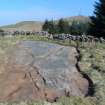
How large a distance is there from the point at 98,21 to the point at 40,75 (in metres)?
25.6

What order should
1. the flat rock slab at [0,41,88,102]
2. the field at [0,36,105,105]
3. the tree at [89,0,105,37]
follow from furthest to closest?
the tree at [89,0,105,37], the flat rock slab at [0,41,88,102], the field at [0,36,105,105]

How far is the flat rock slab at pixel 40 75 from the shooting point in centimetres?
1440

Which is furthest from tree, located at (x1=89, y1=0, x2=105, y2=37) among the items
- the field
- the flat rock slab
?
the flat rock slab

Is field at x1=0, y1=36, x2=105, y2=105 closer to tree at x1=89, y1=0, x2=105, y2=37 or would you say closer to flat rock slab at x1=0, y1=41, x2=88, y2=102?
flat rock slab at x1=0, y1=41, x2=88, y2=102

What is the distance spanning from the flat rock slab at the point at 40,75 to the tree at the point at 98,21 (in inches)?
816

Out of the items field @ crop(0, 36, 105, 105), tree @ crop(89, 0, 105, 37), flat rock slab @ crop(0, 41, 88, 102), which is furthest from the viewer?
tree @ crop(89, 0, 105, 37)

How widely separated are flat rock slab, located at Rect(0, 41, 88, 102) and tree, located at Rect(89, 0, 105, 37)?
2072 cm

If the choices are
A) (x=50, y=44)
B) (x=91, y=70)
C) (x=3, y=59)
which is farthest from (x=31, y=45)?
(x=91, y=70)

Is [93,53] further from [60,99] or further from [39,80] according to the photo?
[60,99]

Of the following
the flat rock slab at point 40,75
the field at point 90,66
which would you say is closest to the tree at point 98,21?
the field at point 90,66

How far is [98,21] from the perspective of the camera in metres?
40.5

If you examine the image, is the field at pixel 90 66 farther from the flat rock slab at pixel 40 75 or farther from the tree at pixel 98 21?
the tree at pixel 98 21

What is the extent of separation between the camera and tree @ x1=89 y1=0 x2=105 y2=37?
1534 inches

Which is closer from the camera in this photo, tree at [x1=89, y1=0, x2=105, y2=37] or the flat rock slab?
the flat rock slab
